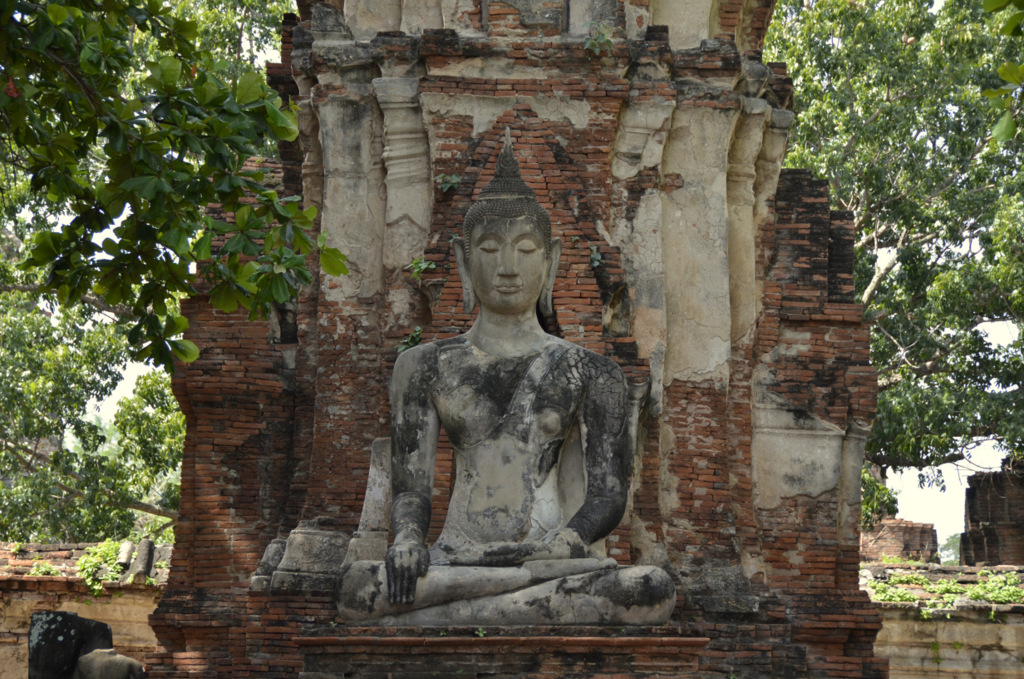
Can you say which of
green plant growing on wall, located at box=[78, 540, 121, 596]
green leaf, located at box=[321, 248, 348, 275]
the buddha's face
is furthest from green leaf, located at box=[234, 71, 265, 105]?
green plant growing on wall, located at box=[78, 540, 121, 596]

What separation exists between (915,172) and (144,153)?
12.7m

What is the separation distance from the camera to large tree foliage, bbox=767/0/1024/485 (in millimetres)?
16312

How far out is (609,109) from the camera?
31.8 feet

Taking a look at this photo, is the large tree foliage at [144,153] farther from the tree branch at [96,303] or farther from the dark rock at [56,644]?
the tree branch at [96,303]

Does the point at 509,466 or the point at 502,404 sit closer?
the point at 509,466

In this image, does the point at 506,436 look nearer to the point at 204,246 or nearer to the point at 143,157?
the point at 204,246

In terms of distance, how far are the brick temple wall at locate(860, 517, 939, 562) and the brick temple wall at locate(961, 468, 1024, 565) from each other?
1099mm

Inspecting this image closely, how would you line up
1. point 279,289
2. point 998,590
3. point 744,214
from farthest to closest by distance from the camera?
point 998,590
point 744,214
point 279,289

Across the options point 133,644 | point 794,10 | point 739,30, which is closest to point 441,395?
point 739,30

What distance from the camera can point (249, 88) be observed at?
7184 millimetres

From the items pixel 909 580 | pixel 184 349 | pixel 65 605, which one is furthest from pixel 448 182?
pixel 909 580

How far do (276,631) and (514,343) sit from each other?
10.7 ft

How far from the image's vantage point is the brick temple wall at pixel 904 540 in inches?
746

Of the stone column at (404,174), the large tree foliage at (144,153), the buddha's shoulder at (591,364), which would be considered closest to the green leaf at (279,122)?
the large tree foliage at (144,153)
